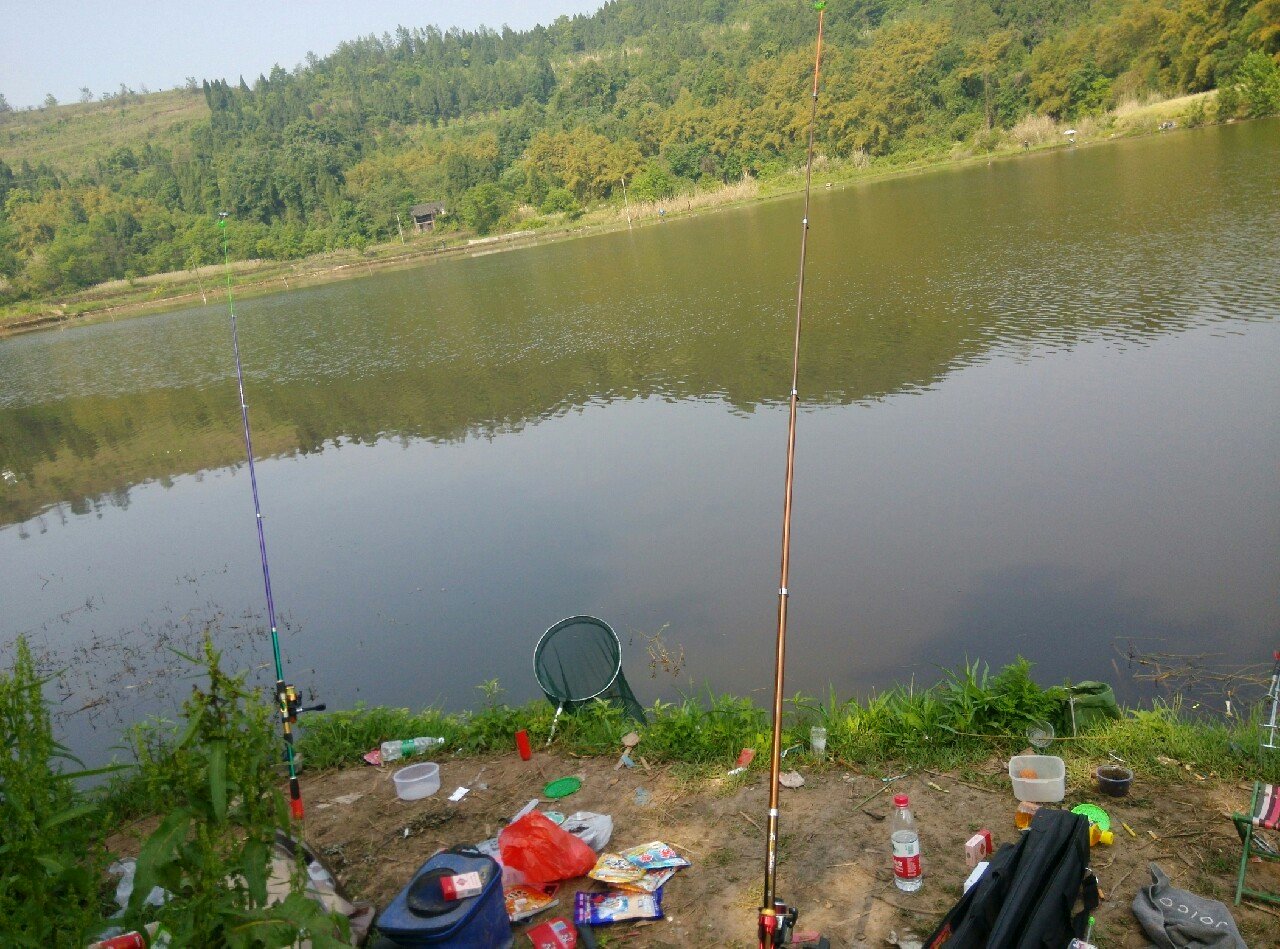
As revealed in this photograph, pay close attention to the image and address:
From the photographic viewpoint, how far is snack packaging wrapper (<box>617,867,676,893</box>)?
3.81 meters

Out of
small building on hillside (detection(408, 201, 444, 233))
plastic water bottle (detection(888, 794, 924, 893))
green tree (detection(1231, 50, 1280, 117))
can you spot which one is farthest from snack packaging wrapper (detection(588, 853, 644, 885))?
small building on hillside (detection(408, 201, 444, 233))

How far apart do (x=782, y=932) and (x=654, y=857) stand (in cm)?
123

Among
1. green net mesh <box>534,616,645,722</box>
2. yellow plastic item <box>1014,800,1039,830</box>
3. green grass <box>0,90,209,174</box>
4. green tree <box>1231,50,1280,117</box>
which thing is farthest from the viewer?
green grass <box>0,90,209,174</box>

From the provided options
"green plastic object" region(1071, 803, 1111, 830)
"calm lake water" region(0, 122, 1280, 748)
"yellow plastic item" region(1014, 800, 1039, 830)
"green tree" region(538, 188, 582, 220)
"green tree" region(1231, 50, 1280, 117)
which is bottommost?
"calm lake water" region(0, 122, 1280, 748)

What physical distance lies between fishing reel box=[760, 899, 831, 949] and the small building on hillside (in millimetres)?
70385

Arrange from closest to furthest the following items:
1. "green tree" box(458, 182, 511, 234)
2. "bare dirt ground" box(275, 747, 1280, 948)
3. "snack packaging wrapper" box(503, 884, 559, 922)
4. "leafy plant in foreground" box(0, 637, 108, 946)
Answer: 1. "leafy plant in foreground" box(0, 637, 108, 946)
2. "bare dirt ground" box(275, 747, 1280, 948)
3. "snack packaging wrapper" box(503, 884, 559, 922)
4. "green tree" box(458, 182, 511, 234)

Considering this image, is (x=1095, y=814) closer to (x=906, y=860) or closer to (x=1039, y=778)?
(x=1039, y=778)

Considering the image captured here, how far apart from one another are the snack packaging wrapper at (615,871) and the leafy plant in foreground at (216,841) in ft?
5.31

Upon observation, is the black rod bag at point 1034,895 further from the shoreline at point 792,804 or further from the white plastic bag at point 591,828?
the white plastic bag at point 591,828

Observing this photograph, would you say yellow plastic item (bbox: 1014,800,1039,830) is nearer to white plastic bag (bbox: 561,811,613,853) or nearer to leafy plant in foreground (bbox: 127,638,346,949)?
white plastic bag (bbox: 561,811,613,853)

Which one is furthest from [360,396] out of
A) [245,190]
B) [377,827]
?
[245,190]

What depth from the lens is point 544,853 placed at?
394 cm

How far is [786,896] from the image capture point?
3.73m

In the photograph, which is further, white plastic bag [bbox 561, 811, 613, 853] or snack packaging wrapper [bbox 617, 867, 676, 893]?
white plastic bag [bbox 561, 811, 613, 853]
